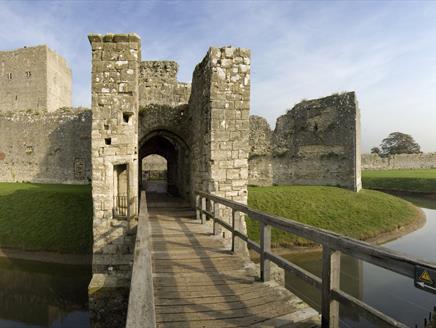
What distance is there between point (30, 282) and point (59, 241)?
7.88ft

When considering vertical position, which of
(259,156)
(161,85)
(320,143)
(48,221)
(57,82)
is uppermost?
(57,82)

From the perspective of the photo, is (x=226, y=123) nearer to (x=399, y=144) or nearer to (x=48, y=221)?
(x=48, y=221)

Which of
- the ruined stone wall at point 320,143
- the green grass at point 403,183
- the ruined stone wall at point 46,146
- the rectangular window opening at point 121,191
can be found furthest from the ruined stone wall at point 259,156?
the green grass at point 403,183

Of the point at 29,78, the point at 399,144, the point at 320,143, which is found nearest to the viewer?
the point at 320,143

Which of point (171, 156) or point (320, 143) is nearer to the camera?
point (171, 156)

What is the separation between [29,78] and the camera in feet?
121

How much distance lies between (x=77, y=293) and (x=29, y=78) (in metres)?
35.0

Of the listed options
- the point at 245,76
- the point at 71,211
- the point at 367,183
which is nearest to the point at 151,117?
the point at 245,76

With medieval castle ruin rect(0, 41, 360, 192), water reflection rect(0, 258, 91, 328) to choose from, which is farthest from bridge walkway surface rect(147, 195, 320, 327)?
medieval castle ruin rect(0, 41, 360, 192)

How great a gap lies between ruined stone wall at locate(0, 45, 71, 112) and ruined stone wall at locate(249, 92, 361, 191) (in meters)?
27.2

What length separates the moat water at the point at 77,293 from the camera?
821 cm

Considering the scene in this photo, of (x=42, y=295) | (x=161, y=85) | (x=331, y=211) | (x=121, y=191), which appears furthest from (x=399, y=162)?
(x=42, y=295)

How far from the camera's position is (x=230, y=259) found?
5.45 meters

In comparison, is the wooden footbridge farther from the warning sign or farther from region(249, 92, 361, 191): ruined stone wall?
region(249, 92, 361, 191): ruined stone wall
